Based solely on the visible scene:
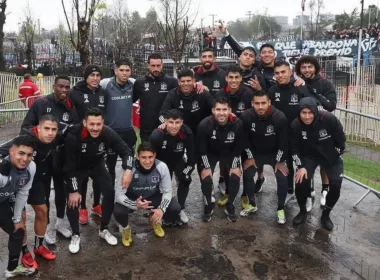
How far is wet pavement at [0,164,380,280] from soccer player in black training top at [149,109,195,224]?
0.65 m

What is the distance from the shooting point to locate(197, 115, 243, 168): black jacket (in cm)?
594

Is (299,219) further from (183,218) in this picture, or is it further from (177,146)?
(177,146)

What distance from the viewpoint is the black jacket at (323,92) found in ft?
20.1

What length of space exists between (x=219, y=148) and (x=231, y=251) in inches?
61.0

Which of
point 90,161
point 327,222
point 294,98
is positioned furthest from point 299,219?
point 90,161

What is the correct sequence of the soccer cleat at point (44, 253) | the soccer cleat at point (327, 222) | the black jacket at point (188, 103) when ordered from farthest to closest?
the black jacket at point (188, 103) → the soccer cleat at point (327, 222) → the soccer cleat at point (44, 253)

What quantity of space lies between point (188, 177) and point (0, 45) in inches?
803

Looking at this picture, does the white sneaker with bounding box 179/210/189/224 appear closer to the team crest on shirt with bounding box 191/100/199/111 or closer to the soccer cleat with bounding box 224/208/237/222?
the soccer cleat with bounding box 224/208/237/222

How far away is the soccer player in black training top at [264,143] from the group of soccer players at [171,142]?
1 cm

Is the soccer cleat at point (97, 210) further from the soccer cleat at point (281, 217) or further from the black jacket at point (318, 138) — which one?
the black jacket at point (318, 138)

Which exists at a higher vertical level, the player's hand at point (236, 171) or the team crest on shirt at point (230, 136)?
the team crest on shirt at point (230, 136)

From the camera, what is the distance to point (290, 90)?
6227mm

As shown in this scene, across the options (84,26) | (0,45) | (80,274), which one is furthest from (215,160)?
(0,45)

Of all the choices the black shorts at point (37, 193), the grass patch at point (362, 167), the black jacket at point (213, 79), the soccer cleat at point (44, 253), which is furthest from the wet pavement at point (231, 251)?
the grass patch at point (362, 167)
